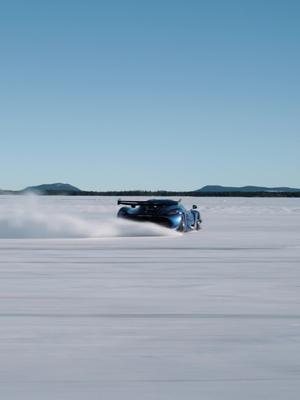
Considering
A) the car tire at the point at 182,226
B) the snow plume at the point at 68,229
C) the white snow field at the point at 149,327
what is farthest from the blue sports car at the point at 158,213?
the white snow field at the point at 149,327

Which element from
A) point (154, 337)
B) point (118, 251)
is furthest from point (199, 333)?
point (118, 251)

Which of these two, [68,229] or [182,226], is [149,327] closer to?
[182,226]

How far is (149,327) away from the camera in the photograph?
5633mm

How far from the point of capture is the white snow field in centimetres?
411

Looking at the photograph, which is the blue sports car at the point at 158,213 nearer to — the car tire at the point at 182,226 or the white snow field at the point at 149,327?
the car tire at the point at 182,226

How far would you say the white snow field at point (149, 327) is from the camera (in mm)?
4105

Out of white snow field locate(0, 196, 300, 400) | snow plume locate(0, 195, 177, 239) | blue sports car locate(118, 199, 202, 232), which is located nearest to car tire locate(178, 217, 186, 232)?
blue sports car locate(118, 199, 202, 232)

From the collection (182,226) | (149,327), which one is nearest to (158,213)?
(182,226)

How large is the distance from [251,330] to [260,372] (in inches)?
46.7

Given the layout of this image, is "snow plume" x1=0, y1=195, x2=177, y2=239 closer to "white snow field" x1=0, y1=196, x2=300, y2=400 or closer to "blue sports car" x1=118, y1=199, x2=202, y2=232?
"blue sports car" x1=118, y1=199, x2=202, y2=232

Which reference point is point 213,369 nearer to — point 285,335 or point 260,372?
point 260,372

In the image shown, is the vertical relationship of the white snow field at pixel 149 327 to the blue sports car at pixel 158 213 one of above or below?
below

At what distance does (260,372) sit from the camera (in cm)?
438

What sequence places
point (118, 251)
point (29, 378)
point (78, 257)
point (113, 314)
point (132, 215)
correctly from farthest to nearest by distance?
point (132, 215) → point (118, 251) → point (78, 257) → point (113, 314) → point (29, 378)
